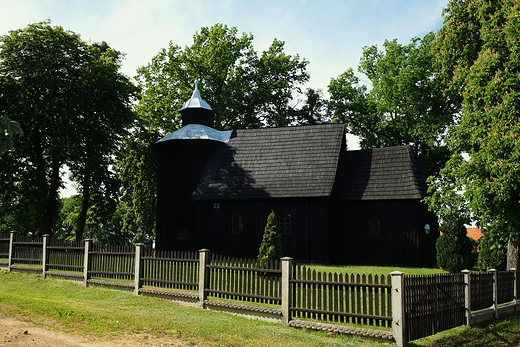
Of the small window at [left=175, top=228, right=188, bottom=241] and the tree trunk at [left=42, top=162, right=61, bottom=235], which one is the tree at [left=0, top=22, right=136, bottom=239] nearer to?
the tree trunk at [left=42, top=162, right=61, bottom=235]

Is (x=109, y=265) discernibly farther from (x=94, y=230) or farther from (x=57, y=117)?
(x=94, y=230)

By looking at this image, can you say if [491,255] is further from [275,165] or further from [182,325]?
[182,325]

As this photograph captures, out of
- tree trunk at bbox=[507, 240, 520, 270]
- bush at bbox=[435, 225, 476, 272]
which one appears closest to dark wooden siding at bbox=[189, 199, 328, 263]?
bush at bbox=[435, 225, 476, 272]

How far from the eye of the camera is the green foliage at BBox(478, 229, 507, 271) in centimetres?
2092

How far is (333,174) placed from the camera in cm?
2517

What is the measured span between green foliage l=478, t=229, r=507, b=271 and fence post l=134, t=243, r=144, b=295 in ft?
49.2

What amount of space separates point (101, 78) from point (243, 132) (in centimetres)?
1083

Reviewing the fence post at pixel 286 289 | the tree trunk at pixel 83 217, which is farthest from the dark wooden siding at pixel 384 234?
the tree trunk at pixel 83 217

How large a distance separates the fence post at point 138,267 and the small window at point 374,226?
13511 mm

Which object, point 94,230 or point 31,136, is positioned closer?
point 31,136

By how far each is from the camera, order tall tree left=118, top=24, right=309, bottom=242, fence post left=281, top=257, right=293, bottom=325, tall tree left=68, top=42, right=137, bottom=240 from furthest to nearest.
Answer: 1. tall tree left=118, top=24, right=309, bottom=242
2. tall tree left=68, top=42, right=137, bottom=240
3. fence post left=281, top=257, right=293, bottom=325

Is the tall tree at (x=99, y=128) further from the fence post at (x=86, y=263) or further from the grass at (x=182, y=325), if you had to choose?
the grass at (x=182, y=325)

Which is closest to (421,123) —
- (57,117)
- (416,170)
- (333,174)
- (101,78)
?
(416,170)

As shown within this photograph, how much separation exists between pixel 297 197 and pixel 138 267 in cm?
1118
